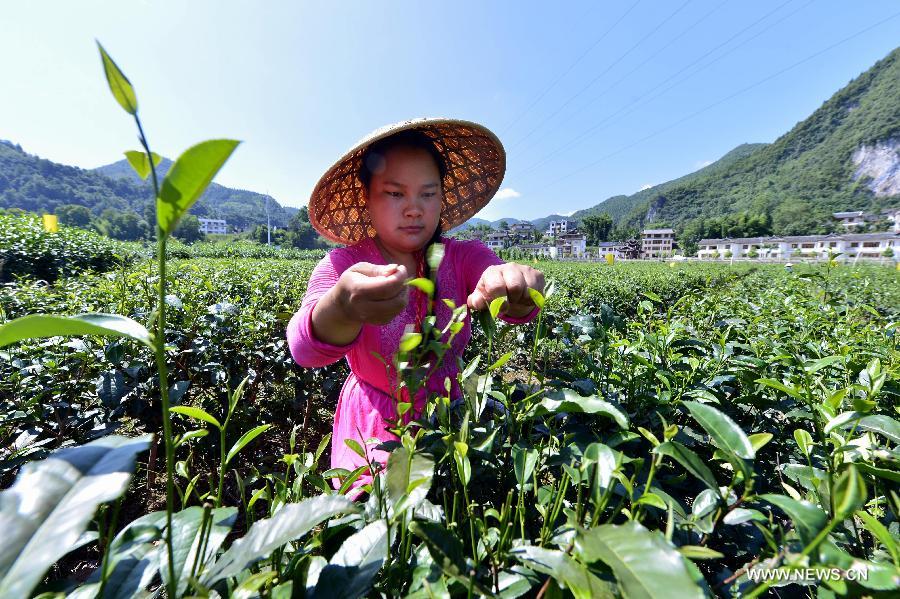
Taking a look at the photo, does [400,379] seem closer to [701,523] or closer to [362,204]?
[701,523]

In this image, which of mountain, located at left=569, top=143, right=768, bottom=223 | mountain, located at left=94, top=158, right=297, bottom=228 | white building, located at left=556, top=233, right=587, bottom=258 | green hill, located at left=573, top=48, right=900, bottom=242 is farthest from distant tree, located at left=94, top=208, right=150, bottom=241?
mountain, located at left=569, top=143, right=768, bottom=223

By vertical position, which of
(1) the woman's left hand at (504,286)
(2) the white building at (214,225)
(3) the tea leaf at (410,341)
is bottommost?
(3) the tea leaf at (410,341)

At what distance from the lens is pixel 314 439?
8.77 feet

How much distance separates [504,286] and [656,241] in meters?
92.7

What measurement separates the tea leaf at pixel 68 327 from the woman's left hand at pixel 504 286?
1.60 ft

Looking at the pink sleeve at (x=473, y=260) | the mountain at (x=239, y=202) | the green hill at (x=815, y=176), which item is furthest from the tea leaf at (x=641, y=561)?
the mountain at (x=239, y=202)

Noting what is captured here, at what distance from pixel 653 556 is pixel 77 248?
9.81m

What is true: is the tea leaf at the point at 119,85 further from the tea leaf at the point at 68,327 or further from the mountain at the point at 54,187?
the mountain at the point at 54,187

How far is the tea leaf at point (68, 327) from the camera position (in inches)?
13.4

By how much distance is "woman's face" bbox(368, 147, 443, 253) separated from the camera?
4.20ft

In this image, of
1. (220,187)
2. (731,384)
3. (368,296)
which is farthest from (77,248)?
(220,187)

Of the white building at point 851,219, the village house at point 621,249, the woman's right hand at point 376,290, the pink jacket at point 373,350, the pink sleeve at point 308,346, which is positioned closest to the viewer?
the woman's right hand at point 376,290

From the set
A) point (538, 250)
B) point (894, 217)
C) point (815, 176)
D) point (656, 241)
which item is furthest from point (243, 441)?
point (815, 176)

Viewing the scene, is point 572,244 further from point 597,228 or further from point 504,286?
point 504,286
